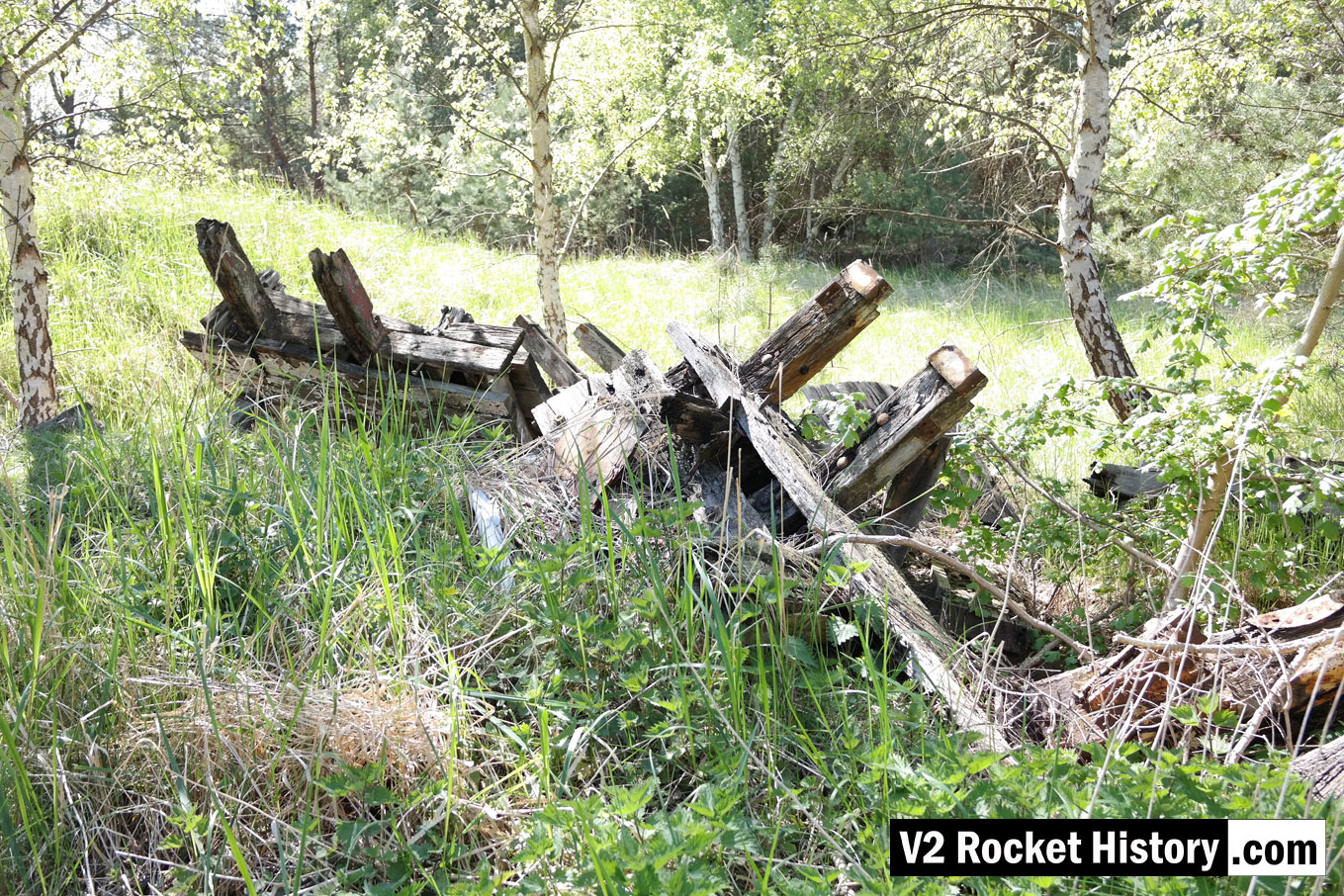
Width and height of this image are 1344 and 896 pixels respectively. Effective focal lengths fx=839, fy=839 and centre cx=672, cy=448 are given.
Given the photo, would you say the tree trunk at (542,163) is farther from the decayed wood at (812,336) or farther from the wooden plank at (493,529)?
the wooden plank at (493,529)

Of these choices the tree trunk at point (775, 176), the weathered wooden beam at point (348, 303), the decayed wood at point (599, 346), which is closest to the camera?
the weathered wooden beam at point (348, 303)

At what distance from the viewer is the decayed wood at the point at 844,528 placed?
7.25 ft

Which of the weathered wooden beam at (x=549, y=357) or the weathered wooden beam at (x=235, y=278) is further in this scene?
the weathered wooden beam at (x=549, y=357)

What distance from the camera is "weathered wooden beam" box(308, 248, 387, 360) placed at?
4172 mm

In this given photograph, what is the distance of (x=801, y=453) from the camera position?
3.46 meters

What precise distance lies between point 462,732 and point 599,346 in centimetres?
320

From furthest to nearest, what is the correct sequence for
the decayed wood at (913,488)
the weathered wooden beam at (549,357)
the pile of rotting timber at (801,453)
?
1. the weathered wooden beam at (549,357)
2. the decayed wood at (913,488)
3. the pile of rotting timber at (801,453)

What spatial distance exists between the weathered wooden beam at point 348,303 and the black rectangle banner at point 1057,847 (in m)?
3.57

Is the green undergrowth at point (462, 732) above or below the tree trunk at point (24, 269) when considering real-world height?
below

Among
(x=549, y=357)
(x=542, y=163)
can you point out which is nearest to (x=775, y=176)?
(x=542, y=163)

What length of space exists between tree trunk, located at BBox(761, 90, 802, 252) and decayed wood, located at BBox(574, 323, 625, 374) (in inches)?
517

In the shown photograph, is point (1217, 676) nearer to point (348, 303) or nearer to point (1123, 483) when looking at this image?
point (1123, 483)

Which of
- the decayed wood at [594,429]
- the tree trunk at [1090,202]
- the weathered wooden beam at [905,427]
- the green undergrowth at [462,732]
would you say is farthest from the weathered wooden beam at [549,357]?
the tree trunk at [1090,202]

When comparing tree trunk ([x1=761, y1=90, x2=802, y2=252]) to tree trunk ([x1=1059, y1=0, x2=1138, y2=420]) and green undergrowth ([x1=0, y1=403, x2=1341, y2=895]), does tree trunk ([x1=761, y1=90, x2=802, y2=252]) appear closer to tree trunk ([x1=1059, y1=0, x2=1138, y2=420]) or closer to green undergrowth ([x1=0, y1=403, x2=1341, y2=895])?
tree trunk ([x1=1059, y1=0, x2=1138, y2=420])
